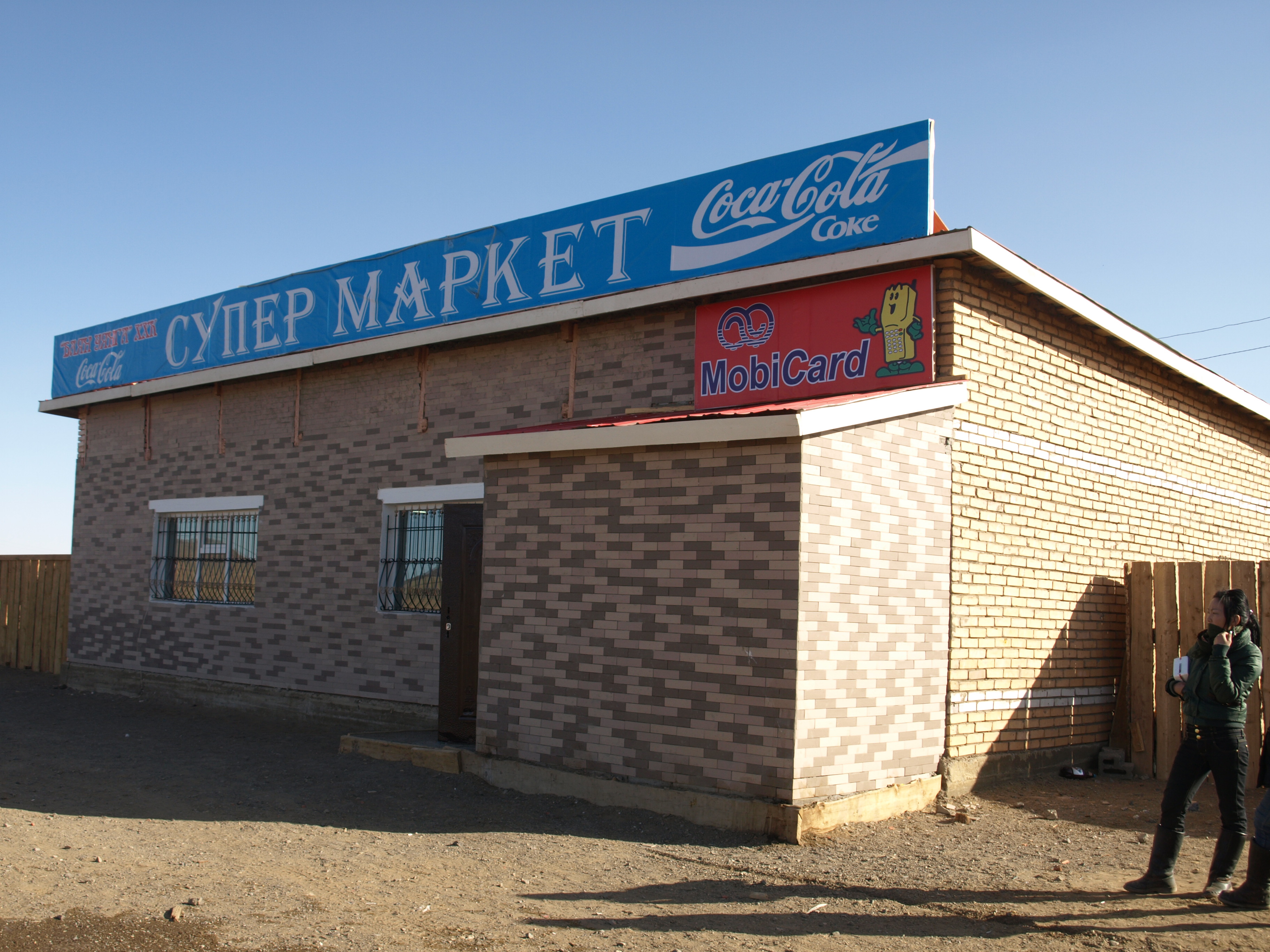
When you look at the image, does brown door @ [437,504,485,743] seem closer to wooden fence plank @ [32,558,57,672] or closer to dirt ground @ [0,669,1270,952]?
dirt ground @ [0,669,1270,952]

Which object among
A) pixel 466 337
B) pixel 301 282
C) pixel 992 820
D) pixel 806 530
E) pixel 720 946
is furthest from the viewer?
pixel 301 282

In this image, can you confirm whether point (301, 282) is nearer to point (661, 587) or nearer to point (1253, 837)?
point (661, 587)

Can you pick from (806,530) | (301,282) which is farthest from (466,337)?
(806,530)

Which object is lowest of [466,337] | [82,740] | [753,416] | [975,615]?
[82,740]

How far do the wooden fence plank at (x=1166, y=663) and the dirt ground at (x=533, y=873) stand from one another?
48 cm

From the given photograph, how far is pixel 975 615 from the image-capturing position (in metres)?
7.88

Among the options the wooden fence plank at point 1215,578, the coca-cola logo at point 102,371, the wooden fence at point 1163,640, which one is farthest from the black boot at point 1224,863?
the coca-cola logo at point 102,371

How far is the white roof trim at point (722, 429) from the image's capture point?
21.4 ft

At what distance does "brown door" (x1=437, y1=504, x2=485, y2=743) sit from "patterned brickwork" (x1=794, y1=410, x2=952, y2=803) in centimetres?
349

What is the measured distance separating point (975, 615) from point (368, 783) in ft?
16.6

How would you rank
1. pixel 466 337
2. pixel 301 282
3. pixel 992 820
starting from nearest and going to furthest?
1. pixel 992 820
2. pixel 466 337
3. pixel 301 282

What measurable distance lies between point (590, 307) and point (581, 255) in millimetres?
730

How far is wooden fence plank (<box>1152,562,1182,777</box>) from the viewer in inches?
340

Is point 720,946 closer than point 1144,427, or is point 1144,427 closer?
point 720,946
